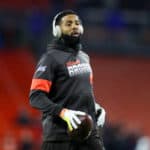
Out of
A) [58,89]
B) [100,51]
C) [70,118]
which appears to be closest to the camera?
[70,118]

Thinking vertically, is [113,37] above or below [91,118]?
below

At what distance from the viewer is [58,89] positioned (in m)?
6.09

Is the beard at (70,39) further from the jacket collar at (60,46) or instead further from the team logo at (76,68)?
the team logo at (76,68)

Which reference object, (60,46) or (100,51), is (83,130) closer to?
(60,46)

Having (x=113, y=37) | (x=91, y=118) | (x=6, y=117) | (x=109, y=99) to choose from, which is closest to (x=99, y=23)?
(x=113, y=37)

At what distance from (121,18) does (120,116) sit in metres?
2.34

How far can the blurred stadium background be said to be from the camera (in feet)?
51.8

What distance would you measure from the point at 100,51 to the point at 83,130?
10435mm

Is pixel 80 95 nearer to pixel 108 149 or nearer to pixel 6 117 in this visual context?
pixel 108 149

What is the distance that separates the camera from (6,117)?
48.4 feet

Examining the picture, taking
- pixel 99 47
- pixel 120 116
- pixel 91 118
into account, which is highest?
pixel 91 118

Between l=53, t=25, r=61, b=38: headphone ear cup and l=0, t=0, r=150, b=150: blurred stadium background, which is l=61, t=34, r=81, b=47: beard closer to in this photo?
l=53, t=25, r=61, b=38: headphone ear cup

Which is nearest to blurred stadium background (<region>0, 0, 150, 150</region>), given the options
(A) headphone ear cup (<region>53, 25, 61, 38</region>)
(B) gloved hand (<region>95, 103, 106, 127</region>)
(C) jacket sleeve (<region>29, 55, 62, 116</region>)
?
(B) gloved hand (<region>95, 103, 106, 127</region>)

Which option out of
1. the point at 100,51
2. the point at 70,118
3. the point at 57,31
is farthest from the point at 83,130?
the point at 100,51
